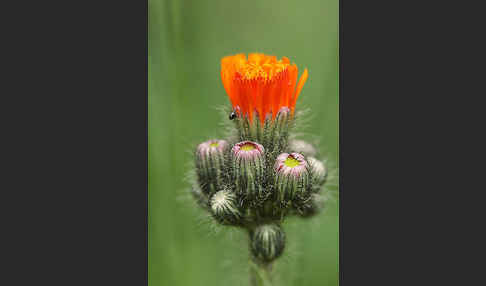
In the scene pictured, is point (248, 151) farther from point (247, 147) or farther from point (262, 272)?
point (262, 272)

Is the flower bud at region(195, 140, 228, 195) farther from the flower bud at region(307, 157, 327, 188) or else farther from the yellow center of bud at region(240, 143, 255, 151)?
the flower bud at region(307, 157, 327, 188)

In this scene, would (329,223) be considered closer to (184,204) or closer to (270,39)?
(184,204)

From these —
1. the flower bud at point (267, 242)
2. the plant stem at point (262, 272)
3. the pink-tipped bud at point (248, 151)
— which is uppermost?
the pink-tipped bud at point (248, 151)

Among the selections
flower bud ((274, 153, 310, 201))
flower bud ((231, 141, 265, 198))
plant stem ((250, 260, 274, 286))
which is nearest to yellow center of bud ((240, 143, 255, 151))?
flower bud ((231, 141, 265, 198))

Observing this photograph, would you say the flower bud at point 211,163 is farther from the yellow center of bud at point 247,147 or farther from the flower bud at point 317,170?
the flower bud at point 317,170

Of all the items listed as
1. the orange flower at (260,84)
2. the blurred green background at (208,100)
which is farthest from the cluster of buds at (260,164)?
the blurred green background at (208,100)

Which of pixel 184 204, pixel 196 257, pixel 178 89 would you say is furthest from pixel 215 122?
pixel 196 257
